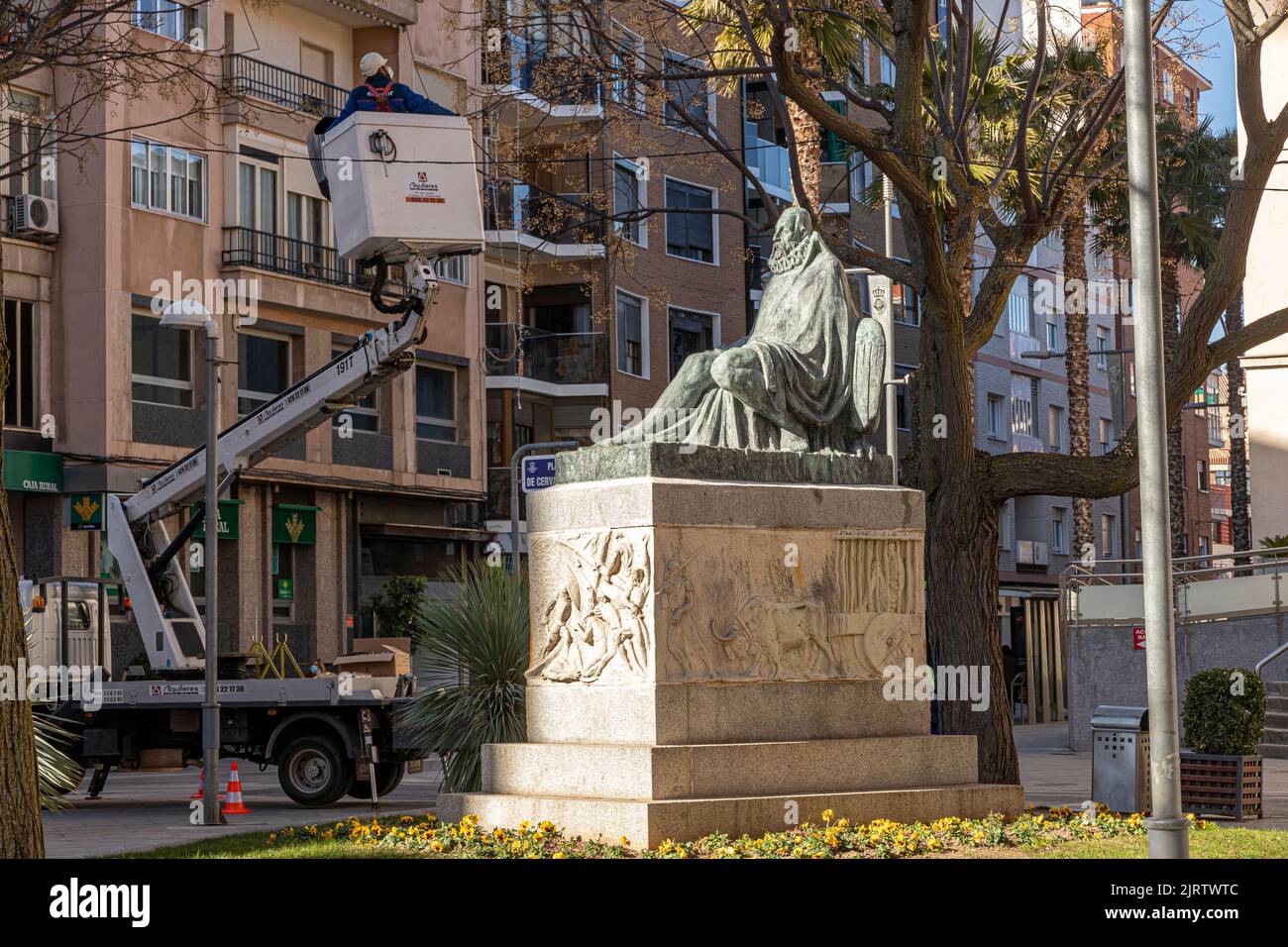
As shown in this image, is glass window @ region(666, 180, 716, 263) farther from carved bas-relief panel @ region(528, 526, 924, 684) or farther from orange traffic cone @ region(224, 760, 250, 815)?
carved bas-relief panel @ region(528, 526, 924, 684)

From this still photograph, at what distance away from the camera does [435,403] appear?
39.5 m

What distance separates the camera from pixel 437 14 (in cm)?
3894

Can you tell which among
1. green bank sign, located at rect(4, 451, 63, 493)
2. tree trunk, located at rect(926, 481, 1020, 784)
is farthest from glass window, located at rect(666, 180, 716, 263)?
tree trunk, located at rect(926, 481, 1020, 784)

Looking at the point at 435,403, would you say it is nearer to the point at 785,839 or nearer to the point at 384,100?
the point at 384,100

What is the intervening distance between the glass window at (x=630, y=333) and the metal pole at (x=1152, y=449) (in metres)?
34.7

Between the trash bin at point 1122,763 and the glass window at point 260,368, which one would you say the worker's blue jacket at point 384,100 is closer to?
the trash bin at point 1122,763

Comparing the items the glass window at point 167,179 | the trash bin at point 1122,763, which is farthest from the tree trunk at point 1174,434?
the trash bin at point 1122,763

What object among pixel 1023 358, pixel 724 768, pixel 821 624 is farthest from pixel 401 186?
pixel 1023 358

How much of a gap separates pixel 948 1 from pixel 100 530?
56.0ft

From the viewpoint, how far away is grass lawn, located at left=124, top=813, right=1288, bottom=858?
1128 centimetres

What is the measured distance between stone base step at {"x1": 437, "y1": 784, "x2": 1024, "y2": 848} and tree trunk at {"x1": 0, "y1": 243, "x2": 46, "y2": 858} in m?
3.29

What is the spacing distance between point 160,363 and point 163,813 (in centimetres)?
1350

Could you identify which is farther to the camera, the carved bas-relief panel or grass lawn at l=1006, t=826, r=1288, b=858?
the carved bas-relief panel
